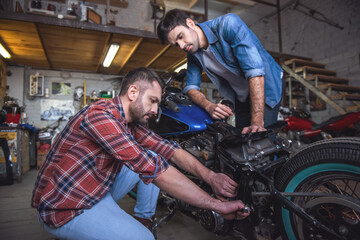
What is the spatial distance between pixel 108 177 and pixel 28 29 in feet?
15.1

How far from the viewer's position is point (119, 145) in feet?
2.89

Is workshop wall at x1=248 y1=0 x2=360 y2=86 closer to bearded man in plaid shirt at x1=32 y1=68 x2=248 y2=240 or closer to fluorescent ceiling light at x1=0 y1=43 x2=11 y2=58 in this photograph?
bearded man in plaid shirt at x1=32 y1=68 x2=248 y2=240

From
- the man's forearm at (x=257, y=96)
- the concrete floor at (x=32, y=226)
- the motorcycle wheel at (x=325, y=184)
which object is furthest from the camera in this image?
the concrete floor at (x=32, y=226)

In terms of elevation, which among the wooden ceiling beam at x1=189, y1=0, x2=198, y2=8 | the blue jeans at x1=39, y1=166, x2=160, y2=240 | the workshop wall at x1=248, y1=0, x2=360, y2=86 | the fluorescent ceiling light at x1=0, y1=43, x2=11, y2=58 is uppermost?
the wooden ceiling beam at x1=189, y1=0, x2=198, y2=8

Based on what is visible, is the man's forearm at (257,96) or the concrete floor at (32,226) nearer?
the man's forearm at (257,96)

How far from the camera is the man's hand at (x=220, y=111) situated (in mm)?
1324

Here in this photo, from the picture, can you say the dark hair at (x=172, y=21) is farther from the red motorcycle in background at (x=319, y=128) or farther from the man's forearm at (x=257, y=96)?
the red motorcycle in background at (x=319, y=128)

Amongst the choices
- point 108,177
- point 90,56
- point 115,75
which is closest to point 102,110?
point 108,177

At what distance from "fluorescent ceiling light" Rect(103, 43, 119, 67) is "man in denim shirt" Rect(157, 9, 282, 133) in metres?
3.99

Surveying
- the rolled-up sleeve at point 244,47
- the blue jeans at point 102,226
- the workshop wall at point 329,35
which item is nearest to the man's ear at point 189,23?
the rolled-up sleeve at point 244,47

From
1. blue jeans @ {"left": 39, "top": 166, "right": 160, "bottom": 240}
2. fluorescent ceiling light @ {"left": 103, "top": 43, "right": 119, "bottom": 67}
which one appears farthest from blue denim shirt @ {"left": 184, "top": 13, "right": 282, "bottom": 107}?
fluorescent ceiling light @ {"left": 103, "top": 43, "right": 119, "bottom": 67}

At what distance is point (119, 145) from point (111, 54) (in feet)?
17.4

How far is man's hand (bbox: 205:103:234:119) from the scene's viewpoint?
1.32 meters

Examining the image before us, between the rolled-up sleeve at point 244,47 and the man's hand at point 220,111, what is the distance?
0.75 feet
